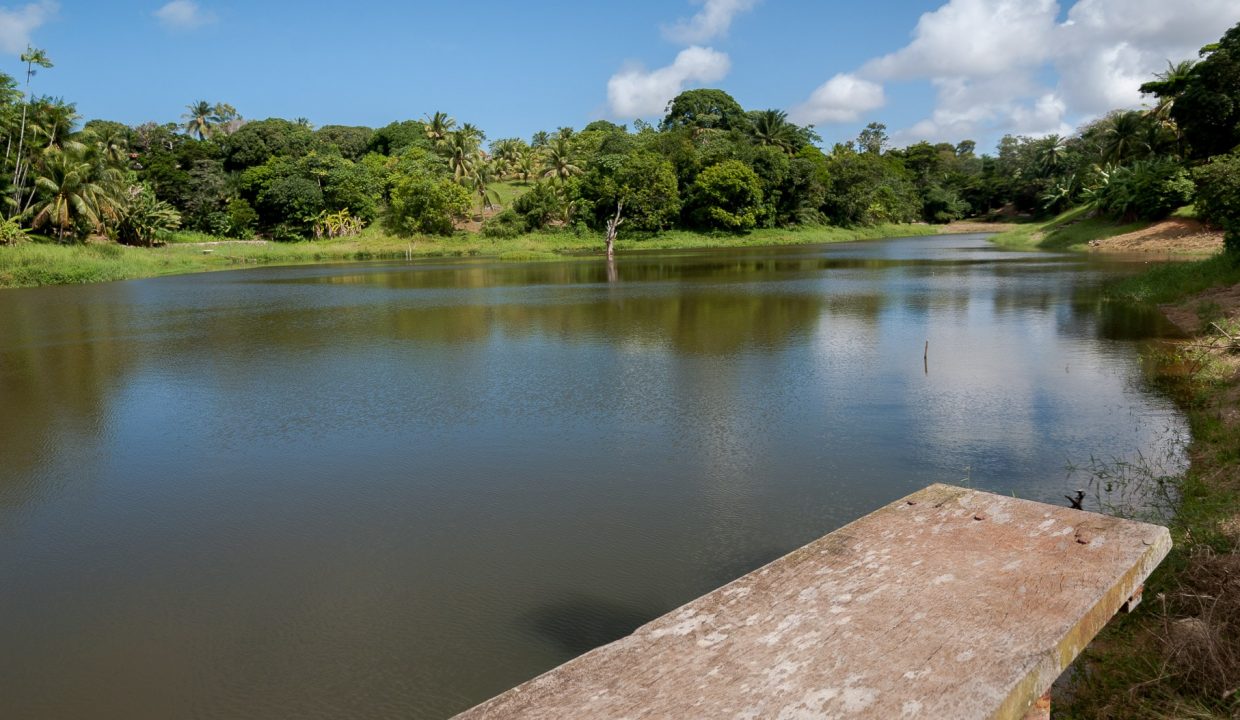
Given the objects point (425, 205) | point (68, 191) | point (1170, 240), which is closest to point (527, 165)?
point (425, 205)

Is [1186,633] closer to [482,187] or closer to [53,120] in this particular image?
[53,120]

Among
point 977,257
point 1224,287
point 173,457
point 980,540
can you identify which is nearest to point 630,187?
point 977,257

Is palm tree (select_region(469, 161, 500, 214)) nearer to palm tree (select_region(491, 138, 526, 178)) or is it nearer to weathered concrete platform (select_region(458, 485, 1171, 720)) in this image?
palm tree (select_region(491, 138, 526, 178))

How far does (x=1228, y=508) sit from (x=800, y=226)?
182 feet

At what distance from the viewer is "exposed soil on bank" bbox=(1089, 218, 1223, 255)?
1226 inches

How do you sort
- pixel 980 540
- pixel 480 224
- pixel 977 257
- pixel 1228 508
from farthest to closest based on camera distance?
pixel 480 224
pixel 977 257
pixel 1228 508
pixel 980 540

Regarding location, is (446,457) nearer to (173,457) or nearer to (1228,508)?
(173,457)

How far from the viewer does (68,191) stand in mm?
38531

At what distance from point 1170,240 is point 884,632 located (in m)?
38.3

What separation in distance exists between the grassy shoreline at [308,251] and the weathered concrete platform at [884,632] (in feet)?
119

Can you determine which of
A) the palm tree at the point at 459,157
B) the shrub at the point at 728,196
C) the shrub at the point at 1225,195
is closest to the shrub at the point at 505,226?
the palm tree at the point at 459,157

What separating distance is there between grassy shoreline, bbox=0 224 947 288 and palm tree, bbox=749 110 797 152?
9039 mm

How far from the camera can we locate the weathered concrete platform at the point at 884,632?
7.63ft

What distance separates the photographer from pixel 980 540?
3.30 meters
